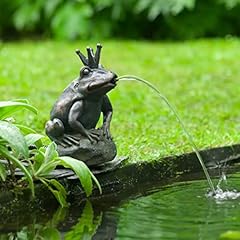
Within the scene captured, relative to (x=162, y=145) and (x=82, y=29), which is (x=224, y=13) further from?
(x=162, y=145)

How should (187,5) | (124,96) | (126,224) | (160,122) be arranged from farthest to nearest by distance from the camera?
1. (187,5)
2. (124,96)
3. (160,122)
4. (126,224)

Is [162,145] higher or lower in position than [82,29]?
lower

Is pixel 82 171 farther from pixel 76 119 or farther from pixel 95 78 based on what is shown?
pixel 95 78

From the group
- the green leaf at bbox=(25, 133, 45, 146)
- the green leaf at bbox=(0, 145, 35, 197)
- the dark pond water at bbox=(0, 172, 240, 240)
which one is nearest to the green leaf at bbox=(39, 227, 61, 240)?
the dark pond water at bbox=(0, 172, 240, 240)

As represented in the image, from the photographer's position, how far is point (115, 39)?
11.9 m

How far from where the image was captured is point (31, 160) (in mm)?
3957

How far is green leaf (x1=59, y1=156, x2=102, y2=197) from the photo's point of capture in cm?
384

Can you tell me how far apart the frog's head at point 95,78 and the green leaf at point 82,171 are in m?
0.40

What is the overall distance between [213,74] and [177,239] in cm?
495

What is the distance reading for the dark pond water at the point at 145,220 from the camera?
3486mm

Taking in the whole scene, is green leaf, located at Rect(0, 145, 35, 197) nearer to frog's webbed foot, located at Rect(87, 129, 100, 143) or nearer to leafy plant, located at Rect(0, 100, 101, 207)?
leafy plant, located at Rect(0, 100, 101, 207)

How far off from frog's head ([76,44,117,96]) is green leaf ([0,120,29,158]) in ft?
1.59

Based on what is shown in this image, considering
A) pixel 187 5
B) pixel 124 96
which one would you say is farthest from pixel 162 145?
pixel 187 5

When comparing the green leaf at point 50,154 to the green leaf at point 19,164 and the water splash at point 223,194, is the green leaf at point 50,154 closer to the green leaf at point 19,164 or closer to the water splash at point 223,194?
the green leaf at point 19,164
